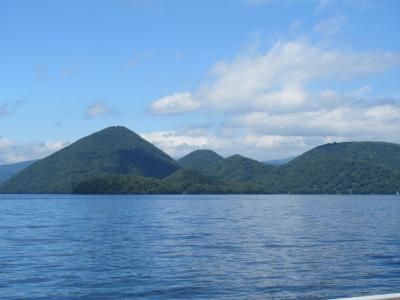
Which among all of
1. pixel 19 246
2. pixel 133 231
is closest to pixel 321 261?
pixel 19 246

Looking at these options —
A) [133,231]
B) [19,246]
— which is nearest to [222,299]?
[19,246]

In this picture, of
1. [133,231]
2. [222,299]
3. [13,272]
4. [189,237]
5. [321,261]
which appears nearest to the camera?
[222,299]

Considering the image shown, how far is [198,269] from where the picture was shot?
1439 inches

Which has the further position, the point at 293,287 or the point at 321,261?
the point at 321,261

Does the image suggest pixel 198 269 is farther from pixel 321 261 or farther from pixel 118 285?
pixel 321 261

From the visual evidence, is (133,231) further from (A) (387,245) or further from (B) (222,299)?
(B) (222,299)

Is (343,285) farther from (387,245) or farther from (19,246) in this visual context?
(19,246)

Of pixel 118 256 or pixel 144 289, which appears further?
pixel 118 256

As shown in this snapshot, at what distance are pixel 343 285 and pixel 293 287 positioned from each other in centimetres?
327

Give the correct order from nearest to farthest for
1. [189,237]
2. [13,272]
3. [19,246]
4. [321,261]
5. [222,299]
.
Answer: [222,299]
[13,272]
[321,261]
[19,246]
[189,237]

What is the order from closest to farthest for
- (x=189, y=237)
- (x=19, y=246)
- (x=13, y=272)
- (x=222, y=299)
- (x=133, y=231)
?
(x=222, y=299)
(x=13, y=272)
(x=19, y=246)
(x=189, y=237)
(x=133, y=231)

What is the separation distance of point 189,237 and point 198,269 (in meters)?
21.8

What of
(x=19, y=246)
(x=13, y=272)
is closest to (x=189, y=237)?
(x=19, y=246)

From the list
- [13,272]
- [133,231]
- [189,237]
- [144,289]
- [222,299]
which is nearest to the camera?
→ [222,299]
